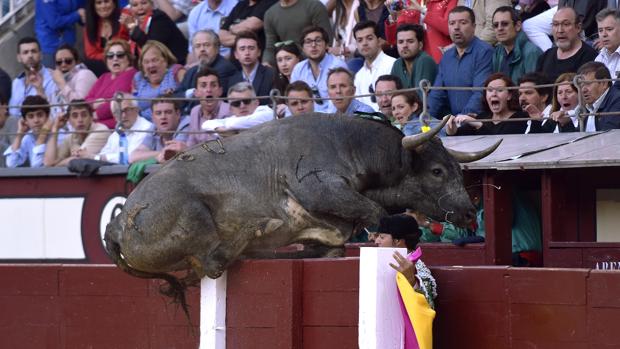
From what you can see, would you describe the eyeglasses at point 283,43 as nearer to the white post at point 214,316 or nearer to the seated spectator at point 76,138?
the seated spectator at point 76,138

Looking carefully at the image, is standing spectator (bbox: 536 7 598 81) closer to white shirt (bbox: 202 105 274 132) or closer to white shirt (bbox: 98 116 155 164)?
white shirt (bbox: 202 105 274 132)

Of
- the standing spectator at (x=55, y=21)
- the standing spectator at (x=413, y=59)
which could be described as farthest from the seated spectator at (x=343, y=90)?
the standing spectator at (x=55, y=21)

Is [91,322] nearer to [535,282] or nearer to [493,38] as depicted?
[535,282]

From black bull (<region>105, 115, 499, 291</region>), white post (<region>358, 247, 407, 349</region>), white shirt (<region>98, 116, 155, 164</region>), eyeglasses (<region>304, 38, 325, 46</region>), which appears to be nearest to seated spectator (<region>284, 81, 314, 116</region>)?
eyeglasses (<region>304, 38, 325, 46</region>)

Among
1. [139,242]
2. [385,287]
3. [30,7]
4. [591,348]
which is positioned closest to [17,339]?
[139,242]

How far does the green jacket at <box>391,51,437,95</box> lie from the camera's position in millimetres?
11477

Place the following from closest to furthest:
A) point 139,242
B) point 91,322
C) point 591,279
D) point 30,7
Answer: point 591,279 < point 139,242 < point 91,322 < point 30,7

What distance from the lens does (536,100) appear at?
1048 cm

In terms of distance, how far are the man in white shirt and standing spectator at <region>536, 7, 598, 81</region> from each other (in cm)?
148

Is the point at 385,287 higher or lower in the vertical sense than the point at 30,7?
lower

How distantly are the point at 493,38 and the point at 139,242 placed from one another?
3992 mm

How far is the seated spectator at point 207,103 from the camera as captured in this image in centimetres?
1220

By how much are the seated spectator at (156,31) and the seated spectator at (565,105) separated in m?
4.61

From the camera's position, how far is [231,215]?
908 cm
